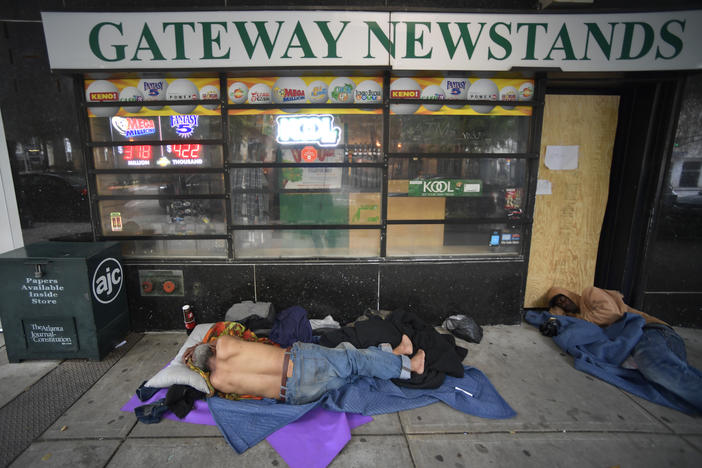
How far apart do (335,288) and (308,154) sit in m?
1.62

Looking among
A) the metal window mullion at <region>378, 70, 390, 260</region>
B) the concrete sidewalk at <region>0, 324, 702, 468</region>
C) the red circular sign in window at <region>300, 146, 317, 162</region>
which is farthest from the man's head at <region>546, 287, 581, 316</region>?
the red circular sign in window at <region>300, 146, 317, 162</region>

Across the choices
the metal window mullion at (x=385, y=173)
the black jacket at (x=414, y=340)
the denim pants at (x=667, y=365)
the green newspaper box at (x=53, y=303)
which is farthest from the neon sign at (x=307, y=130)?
the denim pants at (x=667, y=365)

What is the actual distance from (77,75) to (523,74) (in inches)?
193

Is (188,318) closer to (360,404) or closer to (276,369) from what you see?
(276,369)

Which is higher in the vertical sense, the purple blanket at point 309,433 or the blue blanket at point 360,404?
the blue blanket at point 360,404

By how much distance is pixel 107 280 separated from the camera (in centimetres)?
373

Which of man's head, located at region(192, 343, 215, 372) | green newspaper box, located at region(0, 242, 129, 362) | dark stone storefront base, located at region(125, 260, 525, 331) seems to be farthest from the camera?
dark stone storefront base, located at region(125, 260, 525, 331)

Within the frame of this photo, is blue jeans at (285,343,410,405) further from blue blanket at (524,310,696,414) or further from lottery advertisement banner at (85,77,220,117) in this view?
lottery advertisement banner at (85,77,220,117)

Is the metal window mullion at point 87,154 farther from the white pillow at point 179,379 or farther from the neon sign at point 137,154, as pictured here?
the white pillow at point 179,379

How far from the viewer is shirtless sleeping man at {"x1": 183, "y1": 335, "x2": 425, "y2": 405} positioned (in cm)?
283

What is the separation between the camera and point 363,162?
410cm

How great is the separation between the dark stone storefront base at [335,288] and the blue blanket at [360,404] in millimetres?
1215

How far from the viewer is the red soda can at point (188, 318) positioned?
409cm

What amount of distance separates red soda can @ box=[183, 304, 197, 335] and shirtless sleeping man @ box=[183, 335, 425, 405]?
1.15 metres
